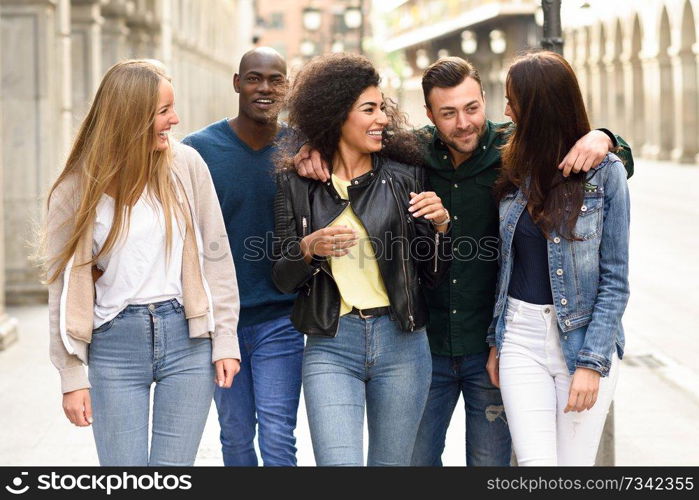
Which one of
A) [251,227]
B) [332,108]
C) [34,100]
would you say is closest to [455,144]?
[332,108]

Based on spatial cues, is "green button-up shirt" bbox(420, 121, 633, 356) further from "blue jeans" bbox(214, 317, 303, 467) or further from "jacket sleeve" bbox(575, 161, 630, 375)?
"blue jeans" bbox(214, 317, 303, 467)

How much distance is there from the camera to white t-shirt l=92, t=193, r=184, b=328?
4.10 m

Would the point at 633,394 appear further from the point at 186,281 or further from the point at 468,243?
the point at 186,281

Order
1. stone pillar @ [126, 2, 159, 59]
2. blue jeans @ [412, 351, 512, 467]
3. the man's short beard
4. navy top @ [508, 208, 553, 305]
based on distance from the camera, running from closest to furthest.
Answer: navy top @ [508, 208, 553, 305], the man's short beard, blue jeans @ [412, 351, 512, 467], stone pillar @ [126, 2, 159, 59]

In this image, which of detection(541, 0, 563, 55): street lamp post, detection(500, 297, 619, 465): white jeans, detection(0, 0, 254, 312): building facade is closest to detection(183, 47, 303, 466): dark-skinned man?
detection(500, 297, 619, 465): white jeans

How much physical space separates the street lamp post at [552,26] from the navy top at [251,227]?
1.98m

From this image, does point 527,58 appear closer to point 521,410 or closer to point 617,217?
point 617,217

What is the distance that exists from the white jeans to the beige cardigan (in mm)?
982

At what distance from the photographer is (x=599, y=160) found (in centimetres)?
421

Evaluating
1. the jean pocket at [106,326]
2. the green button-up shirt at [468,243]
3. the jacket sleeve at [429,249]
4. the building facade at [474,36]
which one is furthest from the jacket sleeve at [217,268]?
the building facade at [474,36]

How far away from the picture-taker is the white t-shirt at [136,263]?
4102mm

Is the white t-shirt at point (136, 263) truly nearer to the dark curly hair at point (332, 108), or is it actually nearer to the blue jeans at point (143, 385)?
the blue jeans at point (143, 385)

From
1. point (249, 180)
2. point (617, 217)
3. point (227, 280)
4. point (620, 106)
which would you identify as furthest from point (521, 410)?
point (620, 106)

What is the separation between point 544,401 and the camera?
4230 mm
